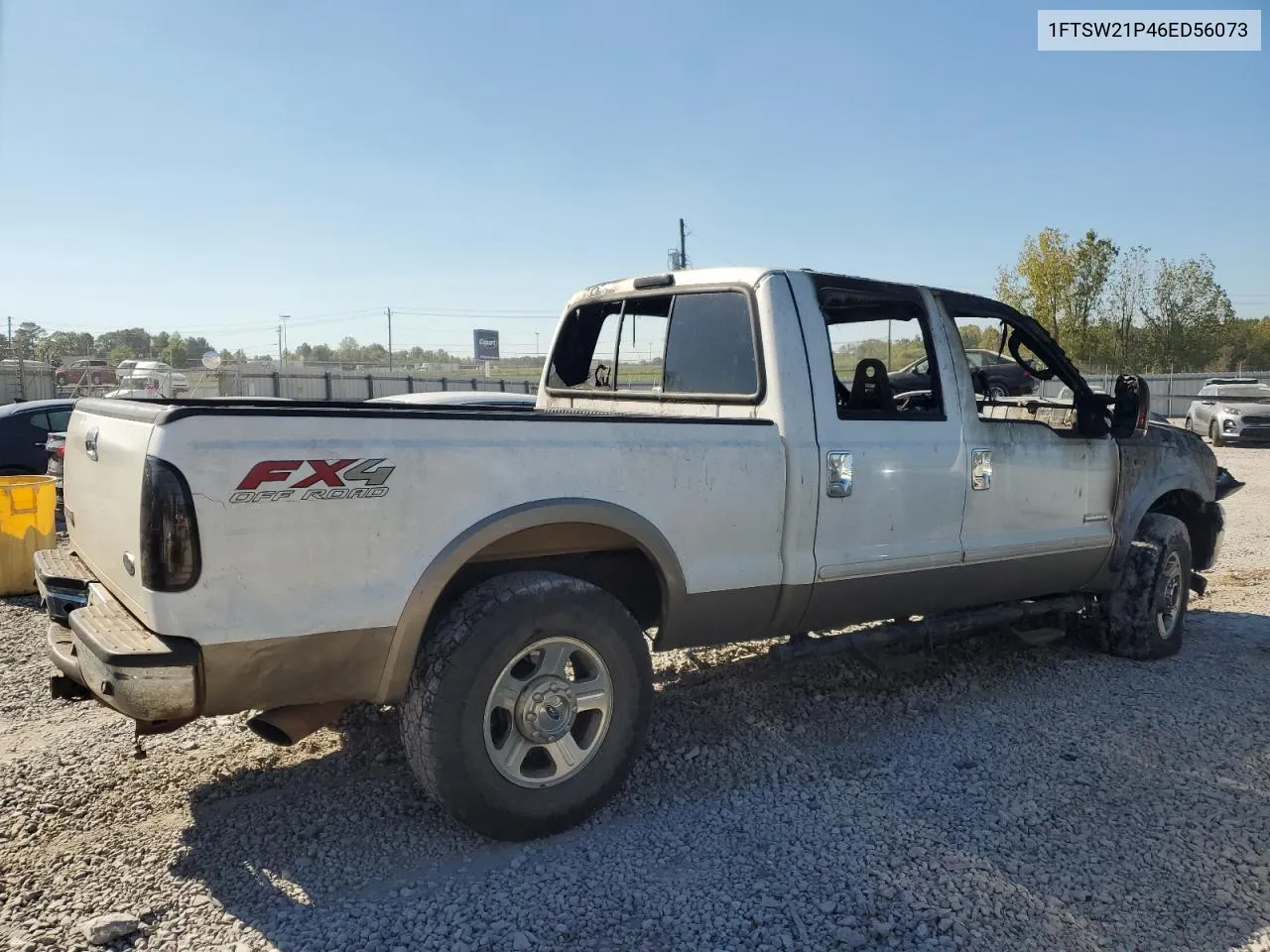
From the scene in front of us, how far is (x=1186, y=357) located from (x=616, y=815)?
49.8 meters

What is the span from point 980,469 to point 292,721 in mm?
3294

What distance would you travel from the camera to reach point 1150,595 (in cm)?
527

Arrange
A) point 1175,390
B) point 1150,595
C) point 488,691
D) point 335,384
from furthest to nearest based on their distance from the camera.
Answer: point 1175,390, point 335,384, point 1150,595, point 488,691

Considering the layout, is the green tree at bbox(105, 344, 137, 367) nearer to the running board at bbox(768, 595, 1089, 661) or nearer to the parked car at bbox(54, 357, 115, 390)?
the parked car at bbox(54, 357, 115, 390)

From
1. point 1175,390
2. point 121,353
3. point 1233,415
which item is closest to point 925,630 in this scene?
point 1233,415

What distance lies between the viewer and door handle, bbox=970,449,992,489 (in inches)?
173

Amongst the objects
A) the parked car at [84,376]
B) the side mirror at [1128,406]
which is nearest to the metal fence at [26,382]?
the parked car at [84,376]

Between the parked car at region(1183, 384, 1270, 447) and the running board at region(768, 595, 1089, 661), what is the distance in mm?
18058

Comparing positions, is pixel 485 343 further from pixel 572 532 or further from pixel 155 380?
pixel 572 532

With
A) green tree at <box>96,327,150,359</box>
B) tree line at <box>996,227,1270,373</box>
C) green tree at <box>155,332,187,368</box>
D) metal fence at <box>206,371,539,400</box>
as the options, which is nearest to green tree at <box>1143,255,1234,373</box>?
tree line at <box>996,227,1270,373</box>

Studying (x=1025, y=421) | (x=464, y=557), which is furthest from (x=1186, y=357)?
(x=464, y=557)

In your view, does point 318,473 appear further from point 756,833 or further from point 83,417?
point 756,833

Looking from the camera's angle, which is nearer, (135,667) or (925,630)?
(135,667)

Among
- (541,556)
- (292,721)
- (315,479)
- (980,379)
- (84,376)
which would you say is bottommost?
(292,721)
